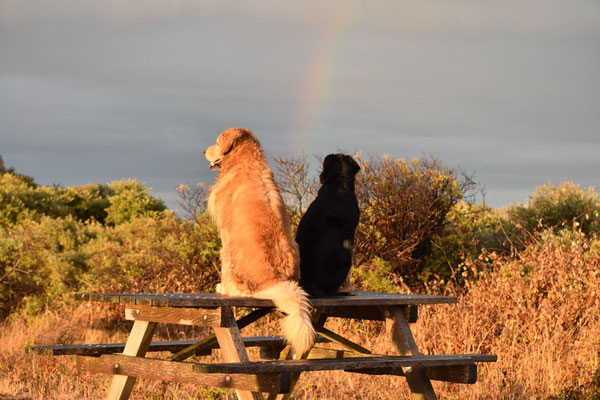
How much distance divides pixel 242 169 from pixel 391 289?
5.76m

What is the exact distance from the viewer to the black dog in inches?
209

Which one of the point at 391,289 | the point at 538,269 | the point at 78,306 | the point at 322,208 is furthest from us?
the point at 78,306

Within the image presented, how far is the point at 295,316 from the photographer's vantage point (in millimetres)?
4688

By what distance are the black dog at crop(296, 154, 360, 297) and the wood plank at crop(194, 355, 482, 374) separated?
57 centimetres

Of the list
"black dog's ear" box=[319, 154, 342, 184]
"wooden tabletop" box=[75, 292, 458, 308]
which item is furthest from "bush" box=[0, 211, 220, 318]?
"wooden tabletop" box=[75, 292, 458, 308]

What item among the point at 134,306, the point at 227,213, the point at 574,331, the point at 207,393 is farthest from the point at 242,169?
the point at 574,331

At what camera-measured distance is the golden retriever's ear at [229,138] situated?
5188mm

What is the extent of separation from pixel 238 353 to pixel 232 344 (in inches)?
2.9

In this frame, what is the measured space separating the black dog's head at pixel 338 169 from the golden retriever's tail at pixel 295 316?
45.9 inches

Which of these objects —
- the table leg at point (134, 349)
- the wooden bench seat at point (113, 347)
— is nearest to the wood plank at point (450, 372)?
the wooden bench seat at point (113, 347)

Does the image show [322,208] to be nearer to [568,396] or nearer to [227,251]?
[227,251]

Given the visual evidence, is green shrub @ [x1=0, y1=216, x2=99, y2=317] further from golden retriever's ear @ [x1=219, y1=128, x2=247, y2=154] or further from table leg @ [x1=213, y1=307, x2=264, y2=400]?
table leg @ [x1=213, y1=307, x2=264, y2=400]

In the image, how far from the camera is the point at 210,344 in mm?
5820

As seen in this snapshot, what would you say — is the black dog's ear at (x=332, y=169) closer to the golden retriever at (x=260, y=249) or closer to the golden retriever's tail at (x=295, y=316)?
the golden retriever at (x=260, y=249)
